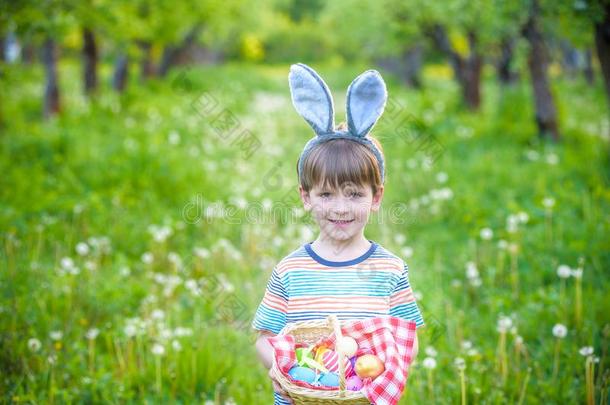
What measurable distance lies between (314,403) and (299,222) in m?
4.49

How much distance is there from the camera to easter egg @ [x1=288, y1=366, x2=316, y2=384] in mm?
2049

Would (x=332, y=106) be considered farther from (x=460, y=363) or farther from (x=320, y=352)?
(x=460, y=363)

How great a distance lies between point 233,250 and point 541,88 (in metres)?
5.51

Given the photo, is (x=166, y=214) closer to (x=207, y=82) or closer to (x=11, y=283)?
(x=11, y=283)

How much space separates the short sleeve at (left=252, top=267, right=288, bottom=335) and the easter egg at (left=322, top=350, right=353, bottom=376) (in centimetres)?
29

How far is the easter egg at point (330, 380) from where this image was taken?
2.05m

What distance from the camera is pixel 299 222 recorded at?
6.45 metres

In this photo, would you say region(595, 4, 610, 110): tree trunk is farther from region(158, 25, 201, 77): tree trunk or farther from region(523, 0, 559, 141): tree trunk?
region(158, 25, 201, 77): tree trunk

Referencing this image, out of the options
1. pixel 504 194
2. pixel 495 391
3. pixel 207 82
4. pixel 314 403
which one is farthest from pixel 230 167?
pixel 207 82

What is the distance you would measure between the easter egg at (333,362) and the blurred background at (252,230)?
4.62 ft

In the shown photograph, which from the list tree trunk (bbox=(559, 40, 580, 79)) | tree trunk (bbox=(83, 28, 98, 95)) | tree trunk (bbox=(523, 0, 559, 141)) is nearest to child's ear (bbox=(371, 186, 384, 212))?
tree trunk (bbox=(523, 0, 559, 141))

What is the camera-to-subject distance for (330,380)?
205 centimetres

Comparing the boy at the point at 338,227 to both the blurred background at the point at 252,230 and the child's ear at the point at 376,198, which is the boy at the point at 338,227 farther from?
the blurred background at the point at 252,230

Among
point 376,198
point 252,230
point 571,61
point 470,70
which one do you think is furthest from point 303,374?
point 571,61
